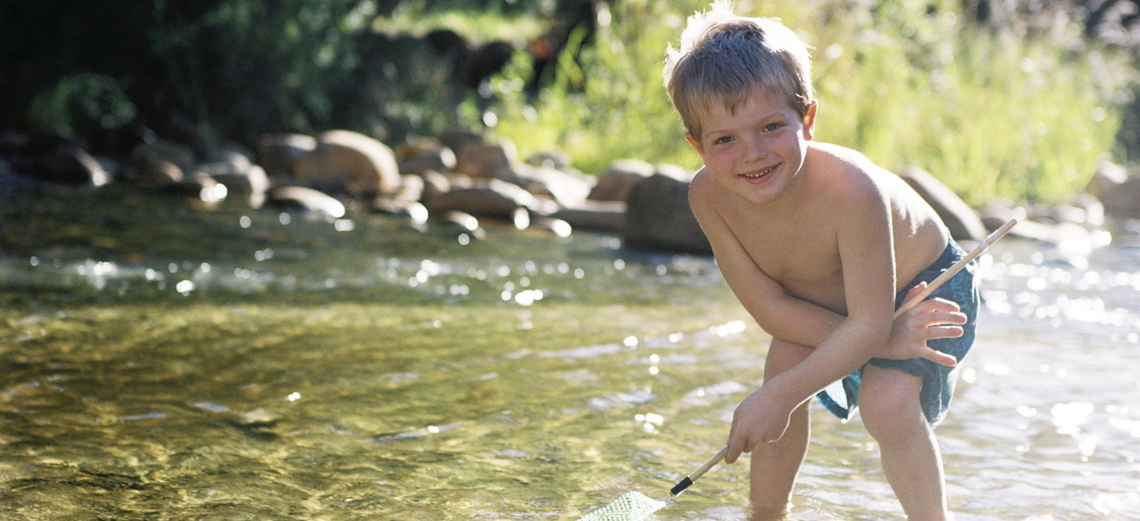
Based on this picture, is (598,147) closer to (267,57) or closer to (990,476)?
(267,57)

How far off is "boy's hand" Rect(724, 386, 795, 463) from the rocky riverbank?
16.9ft

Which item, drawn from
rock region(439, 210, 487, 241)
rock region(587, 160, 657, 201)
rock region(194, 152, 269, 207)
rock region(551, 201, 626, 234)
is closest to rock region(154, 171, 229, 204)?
rock region(194, 152, 269, 207)

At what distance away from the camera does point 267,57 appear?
12.7m

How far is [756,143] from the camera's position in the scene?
226cm

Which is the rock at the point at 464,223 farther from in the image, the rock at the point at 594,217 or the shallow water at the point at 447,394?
the shallow water at the point at 447,394

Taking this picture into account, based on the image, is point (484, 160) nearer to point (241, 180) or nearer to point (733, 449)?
point (241, 180)

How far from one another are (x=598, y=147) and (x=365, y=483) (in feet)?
27.9

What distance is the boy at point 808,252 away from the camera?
226 cm

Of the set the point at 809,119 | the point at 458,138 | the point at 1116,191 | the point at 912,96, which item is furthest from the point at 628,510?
the point at 458,138

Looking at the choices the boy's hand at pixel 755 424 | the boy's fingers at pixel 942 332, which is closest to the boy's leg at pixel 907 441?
the boy's fingers at pixel 942 332

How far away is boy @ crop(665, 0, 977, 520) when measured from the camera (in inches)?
88.9

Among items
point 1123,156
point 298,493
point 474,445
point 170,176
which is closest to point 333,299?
point 474,445

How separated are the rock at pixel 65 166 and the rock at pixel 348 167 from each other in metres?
1.80

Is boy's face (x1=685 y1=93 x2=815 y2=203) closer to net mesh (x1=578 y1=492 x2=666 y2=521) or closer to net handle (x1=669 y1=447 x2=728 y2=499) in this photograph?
net handle (x1=669 y1=447 x2=728 y2=499)
